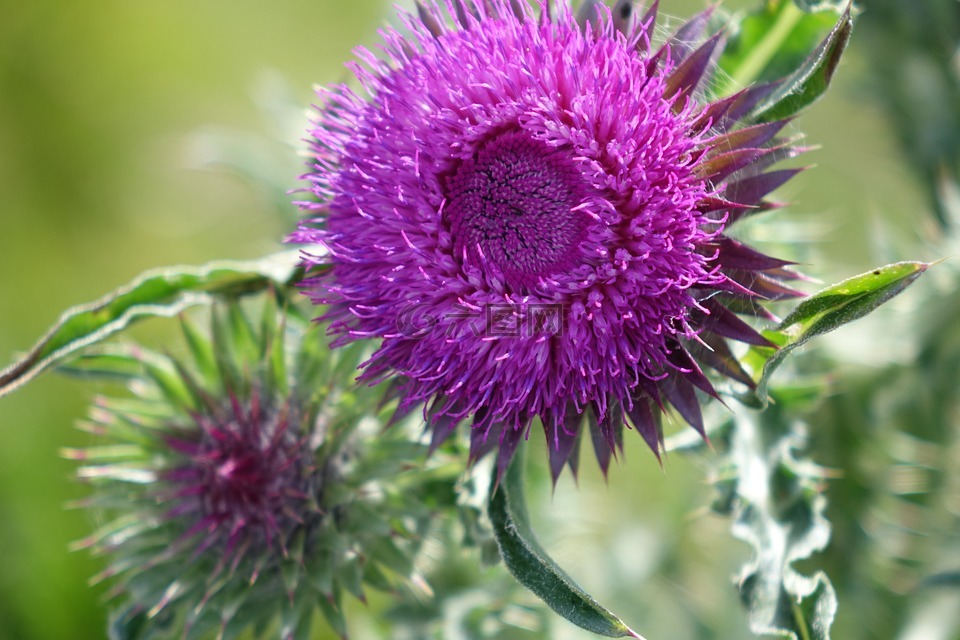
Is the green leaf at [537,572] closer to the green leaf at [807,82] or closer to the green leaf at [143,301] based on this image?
the green leaf at [143,301]

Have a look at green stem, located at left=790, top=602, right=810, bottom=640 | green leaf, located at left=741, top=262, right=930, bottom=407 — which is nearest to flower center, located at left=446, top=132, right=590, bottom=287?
green leaf, located at left=741, top=262, right=930, bottom=407

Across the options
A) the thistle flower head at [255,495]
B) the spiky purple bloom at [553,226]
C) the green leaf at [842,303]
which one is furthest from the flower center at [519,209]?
the thistle flower head at [255,495]

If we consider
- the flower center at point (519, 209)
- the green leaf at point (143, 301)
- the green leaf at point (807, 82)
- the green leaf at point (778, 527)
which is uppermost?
the green leaf at point (143, 301)

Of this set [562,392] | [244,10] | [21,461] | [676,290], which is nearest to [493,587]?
[562,392]

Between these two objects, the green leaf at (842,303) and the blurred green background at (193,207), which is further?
the blurred green background at (193,207)

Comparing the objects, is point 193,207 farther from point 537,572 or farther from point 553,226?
point 537,572

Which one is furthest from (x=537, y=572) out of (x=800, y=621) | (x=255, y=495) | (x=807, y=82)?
(x=807, y=82)

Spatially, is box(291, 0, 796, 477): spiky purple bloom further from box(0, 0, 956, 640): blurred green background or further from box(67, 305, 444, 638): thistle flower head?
box(0, 0, 956, 640): blurred green background
